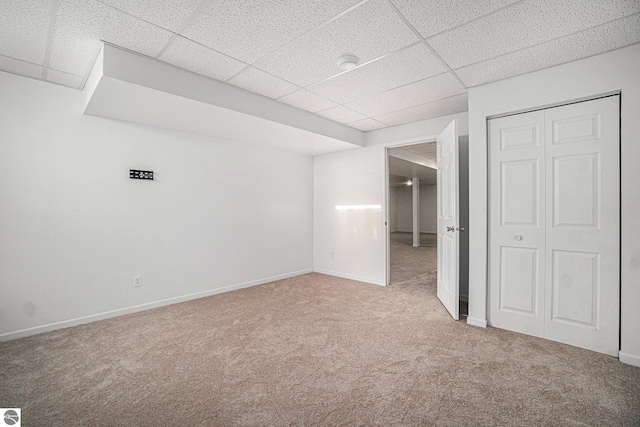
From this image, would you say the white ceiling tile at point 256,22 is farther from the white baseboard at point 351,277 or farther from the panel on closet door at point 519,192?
the white baseboard at point 351,277

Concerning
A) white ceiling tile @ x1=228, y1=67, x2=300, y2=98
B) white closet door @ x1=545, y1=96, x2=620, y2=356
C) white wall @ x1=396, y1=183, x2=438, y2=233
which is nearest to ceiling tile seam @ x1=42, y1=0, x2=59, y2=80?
white ceiling tile @ x1=228, y1=67, x2=300, y2=98

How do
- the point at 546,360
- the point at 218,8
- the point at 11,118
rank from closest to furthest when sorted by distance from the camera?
1. the point at 218,8
2. the point at 546,360
3. the point at 11,118

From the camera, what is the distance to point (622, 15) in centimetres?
188

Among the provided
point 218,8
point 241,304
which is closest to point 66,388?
point 241,304

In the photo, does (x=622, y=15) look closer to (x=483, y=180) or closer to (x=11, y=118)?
(x=483, y=180)

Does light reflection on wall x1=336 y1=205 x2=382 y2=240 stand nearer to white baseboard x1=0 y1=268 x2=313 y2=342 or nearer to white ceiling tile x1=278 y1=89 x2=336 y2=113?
white baseboard x1=0 y1=268 x2=313 y2=342

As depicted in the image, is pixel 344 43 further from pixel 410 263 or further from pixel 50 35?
pixel 410 263

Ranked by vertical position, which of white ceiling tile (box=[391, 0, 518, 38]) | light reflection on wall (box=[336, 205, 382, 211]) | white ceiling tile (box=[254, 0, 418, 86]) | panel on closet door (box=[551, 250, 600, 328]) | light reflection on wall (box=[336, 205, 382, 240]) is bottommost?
panel on closet door (box=[551, 250, 600, 328])

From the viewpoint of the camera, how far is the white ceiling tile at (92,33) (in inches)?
73.9

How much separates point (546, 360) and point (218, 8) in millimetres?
3517

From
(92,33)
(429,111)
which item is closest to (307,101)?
(429,111)

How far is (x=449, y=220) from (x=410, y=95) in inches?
59.5

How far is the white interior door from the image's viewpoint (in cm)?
235

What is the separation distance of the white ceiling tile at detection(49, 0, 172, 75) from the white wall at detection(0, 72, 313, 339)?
741 mm
